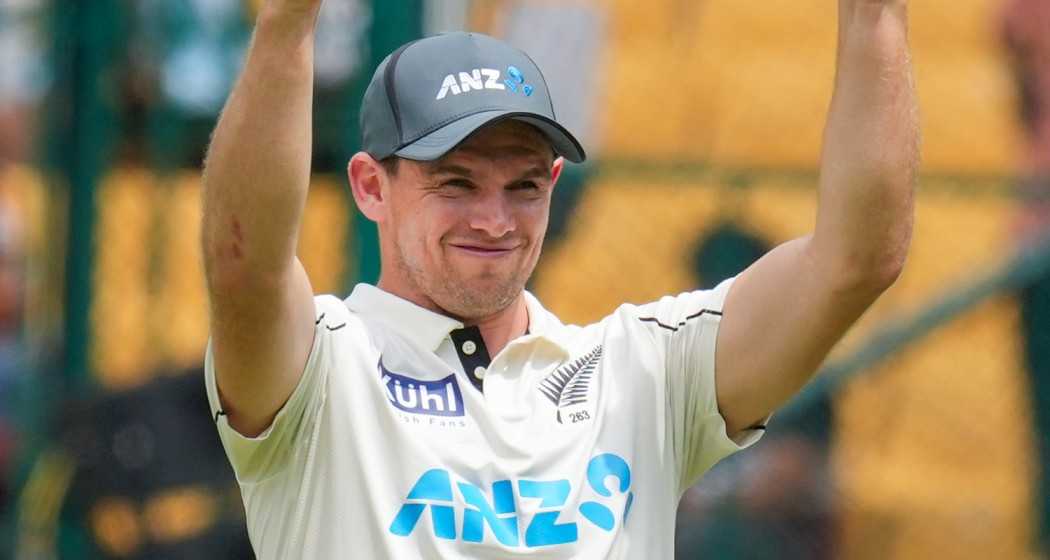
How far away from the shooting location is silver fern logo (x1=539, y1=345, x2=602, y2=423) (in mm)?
2887

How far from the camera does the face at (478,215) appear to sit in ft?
9.21

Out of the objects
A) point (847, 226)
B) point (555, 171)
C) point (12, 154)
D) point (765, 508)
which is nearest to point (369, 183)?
point (555, 171)

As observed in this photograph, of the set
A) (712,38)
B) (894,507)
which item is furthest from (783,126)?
(894,507)

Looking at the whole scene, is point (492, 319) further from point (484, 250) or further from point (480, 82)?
point (480, 82)

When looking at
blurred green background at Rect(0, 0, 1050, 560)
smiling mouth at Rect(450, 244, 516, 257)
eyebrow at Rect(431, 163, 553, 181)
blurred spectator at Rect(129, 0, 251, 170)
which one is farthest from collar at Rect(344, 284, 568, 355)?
blurred spectator at Rect(129, 0, 251, 170)

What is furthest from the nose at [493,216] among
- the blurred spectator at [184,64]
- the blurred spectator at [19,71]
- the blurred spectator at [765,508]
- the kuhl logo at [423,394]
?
the blurred spectator at [19,71]

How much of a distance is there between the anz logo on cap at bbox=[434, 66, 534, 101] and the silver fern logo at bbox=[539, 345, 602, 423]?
1.52ft

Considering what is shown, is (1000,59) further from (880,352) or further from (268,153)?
(268,153)

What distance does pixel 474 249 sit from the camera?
282cm

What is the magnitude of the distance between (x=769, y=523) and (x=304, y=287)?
3.00 meters

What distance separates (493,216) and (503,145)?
0.39 feet

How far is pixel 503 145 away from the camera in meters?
2.82

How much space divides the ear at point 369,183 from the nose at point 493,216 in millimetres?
210

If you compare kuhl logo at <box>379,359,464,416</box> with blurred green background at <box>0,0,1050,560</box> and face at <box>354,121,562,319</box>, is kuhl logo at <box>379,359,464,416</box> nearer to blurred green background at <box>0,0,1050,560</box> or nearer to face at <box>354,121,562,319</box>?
face at <box>354,121,562,319</box>
